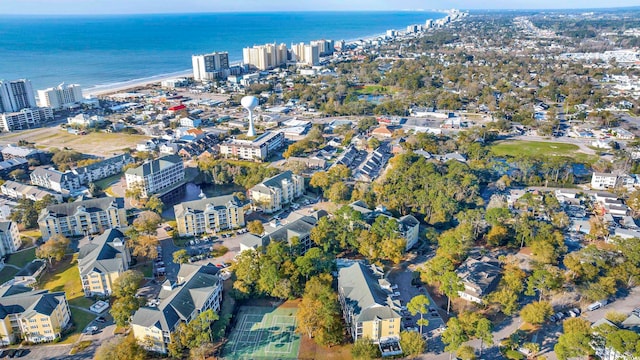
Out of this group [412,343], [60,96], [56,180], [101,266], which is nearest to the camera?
[412,343]

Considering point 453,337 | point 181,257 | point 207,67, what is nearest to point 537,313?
point 453,337

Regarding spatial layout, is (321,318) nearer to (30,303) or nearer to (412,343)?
(412,343)

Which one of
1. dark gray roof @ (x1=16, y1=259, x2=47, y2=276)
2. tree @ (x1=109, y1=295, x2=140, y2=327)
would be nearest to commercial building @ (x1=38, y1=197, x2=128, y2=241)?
dark gray roof @ (x1=16, y1=259, x2=47, y2=276)

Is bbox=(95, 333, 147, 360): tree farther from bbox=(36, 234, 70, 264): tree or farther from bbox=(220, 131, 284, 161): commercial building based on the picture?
bbox=(220, 131, 284, 161): commercial building

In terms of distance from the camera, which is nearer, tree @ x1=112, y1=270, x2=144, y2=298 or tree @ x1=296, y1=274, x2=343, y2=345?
tree @ x1=296, y1=274, x2=343, y2=345

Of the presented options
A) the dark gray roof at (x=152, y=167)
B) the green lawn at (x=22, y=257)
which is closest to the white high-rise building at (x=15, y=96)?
the dark gray roof at (x=152, y=167)

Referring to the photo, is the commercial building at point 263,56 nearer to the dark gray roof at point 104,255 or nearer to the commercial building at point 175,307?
the dark gray roof at point 104,255
